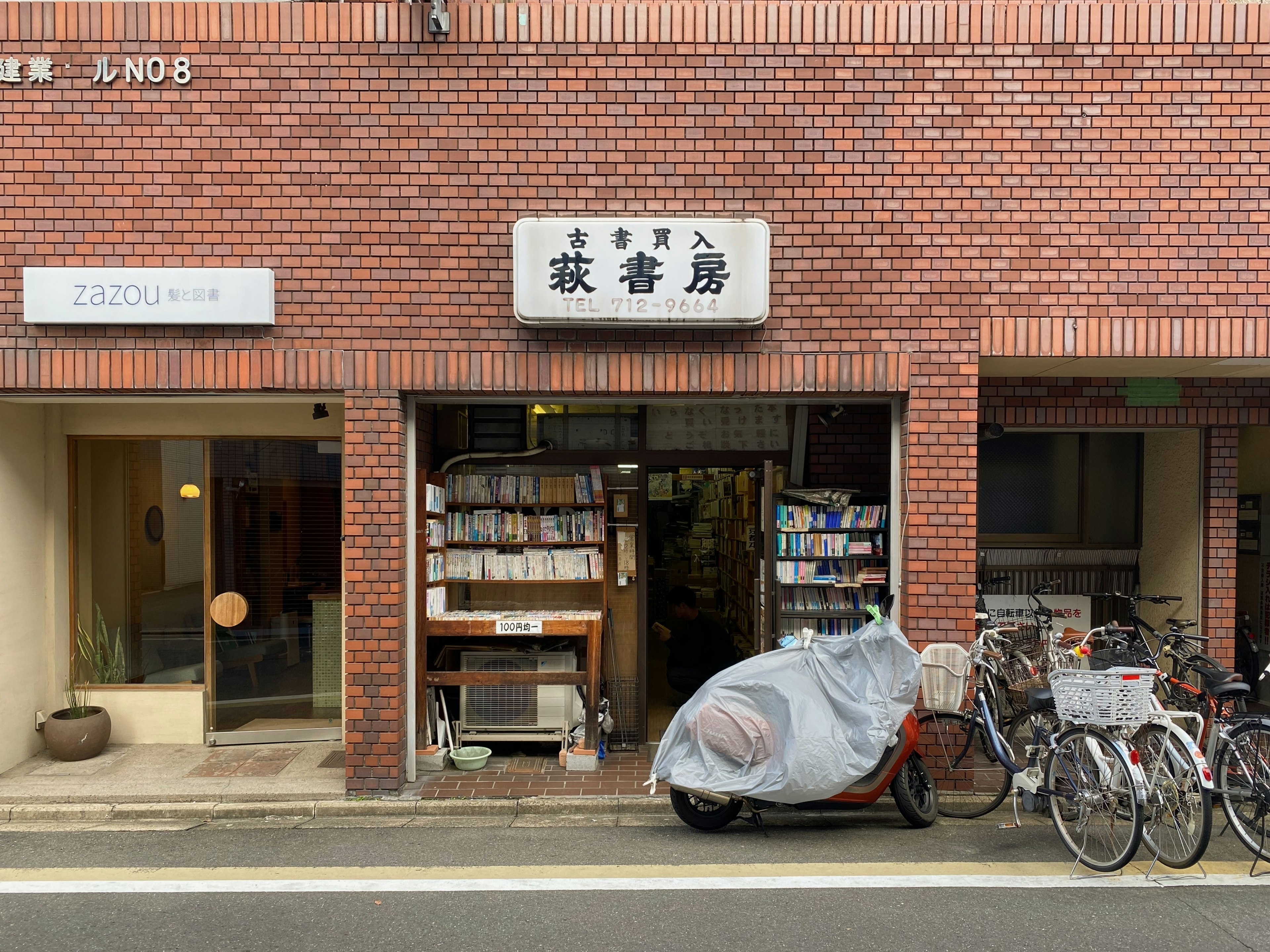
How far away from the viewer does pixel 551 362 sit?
21.0 feet

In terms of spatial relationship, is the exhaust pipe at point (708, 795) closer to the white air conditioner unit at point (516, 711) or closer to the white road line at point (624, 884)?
the white road line at point (624, 884)

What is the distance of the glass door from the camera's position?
779cm

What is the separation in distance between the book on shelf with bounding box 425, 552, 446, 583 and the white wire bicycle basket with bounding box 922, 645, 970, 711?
13.1 feet

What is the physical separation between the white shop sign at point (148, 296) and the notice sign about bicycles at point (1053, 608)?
7.05 metres

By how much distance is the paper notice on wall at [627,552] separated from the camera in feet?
25.4

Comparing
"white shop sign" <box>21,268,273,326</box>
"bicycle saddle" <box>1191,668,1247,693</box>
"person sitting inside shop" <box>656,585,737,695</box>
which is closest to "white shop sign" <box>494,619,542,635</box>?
"person sitting inside shop" <box>656,585,737,695</box>

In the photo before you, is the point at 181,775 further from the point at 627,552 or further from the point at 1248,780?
the point at 1248,780

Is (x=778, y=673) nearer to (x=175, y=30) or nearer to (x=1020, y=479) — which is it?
(x=1020, y=479)

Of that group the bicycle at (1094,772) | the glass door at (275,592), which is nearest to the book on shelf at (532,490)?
the glass door at (275,592)

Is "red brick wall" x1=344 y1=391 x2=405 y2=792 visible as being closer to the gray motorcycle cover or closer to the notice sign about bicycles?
the gray motorcycle cover

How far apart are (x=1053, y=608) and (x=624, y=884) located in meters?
5.63

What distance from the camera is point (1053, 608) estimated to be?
847 cm

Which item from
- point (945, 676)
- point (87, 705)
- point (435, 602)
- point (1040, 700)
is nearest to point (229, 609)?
point (87, 705)

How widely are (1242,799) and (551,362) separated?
5284 mm
